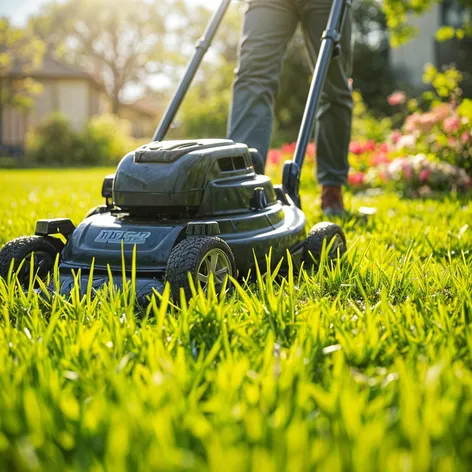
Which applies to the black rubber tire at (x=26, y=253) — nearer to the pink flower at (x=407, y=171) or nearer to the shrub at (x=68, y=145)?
the pink flower at (x=407, y=171)

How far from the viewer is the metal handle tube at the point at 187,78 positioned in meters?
3.19

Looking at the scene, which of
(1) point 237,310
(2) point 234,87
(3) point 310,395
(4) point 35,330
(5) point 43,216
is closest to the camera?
(3) point 310,395

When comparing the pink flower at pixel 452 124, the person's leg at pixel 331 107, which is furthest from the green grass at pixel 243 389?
the pink flower at pixel 452 124

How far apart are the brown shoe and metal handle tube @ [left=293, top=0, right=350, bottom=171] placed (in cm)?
103

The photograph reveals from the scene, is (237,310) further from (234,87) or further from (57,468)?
(234,87)

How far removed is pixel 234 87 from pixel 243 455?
2793 millimetres

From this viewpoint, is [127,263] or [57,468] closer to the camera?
[57,468]

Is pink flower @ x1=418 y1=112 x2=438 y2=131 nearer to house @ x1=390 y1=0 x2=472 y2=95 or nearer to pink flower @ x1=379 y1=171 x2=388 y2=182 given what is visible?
pink flower @ x1=379 y1=171 x2=388 y2=182

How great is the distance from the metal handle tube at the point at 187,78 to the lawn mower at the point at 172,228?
0.57 m

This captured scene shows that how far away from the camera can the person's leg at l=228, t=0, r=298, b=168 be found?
3.43 metres

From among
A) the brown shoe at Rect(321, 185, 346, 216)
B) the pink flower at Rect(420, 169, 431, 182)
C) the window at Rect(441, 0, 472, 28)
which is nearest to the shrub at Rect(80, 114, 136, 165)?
the window at Rect(441, 0, 472, 28)

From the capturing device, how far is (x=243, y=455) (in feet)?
3.14

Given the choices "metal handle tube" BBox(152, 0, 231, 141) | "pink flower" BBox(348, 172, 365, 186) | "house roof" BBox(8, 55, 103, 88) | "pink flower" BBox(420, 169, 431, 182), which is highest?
"house roof" BBox(8, 55, 103, 88)

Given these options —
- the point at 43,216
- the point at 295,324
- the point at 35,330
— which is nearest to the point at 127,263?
the point at 35,330
